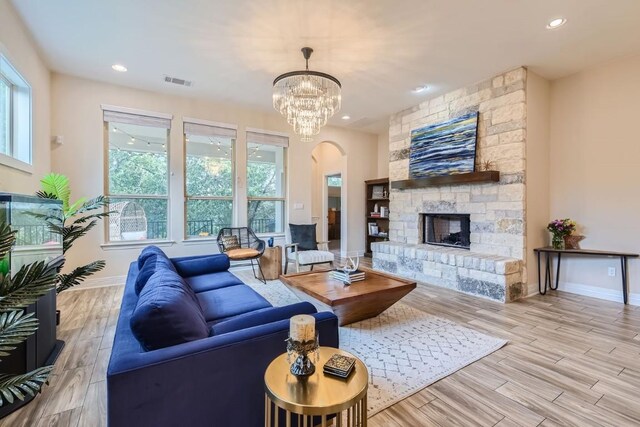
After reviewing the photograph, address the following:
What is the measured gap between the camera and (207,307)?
232 centimetres

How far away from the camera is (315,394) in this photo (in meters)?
1.06

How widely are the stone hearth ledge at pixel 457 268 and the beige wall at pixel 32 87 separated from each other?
16.2 feet

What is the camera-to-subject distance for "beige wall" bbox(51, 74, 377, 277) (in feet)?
13.5

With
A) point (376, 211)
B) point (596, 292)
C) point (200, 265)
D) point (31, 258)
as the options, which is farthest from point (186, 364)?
point (376, 211)

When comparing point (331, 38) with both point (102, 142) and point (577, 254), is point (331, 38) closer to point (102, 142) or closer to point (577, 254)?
point (102, 142)

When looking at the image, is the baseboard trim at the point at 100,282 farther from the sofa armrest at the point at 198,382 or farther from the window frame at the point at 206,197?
the sofa armrest at the point at 198,382

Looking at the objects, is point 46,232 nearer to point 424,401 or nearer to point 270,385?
point 270,385

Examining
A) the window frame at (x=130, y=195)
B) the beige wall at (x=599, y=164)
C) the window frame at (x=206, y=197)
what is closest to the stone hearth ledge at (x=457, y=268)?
the beige wall at (x=599, y=164)

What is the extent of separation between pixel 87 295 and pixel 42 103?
2492mm

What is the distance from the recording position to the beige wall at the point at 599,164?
3.56m

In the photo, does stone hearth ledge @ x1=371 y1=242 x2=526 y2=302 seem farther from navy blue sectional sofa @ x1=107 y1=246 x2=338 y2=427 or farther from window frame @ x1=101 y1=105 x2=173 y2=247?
window frame @ x1=101 y1=105 x2=173 y2=247

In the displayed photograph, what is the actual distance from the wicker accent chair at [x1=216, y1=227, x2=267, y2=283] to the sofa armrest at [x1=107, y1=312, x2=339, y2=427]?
3.26 m

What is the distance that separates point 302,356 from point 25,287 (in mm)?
1207

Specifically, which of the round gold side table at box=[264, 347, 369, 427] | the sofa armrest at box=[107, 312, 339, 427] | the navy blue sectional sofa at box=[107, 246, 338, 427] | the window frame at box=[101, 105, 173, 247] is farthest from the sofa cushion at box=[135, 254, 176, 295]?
the window frame at box=[101, 105, 173, 247]
